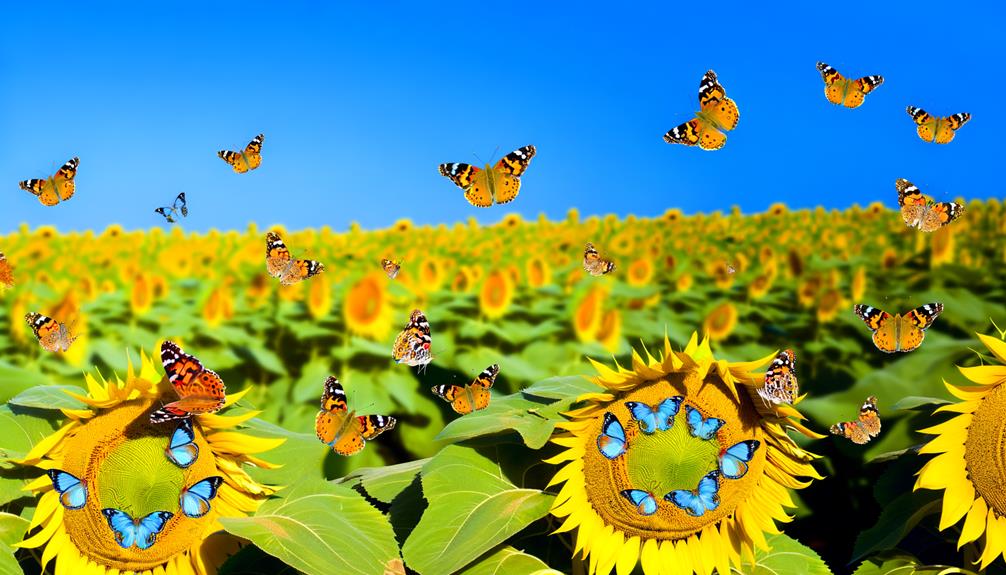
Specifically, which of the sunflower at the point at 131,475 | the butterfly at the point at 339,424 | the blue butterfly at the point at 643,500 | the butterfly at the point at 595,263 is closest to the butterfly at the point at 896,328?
the butterfly at the point at 595,263

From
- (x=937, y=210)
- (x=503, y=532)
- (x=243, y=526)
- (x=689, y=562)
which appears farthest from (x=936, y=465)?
(x=937, y=210)

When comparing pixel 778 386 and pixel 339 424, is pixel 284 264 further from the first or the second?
pixel 778 386

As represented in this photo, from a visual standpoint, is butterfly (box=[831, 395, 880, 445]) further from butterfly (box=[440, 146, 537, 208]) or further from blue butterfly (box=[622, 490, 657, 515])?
blue butterfly (box=[622, 490, 657, 515])

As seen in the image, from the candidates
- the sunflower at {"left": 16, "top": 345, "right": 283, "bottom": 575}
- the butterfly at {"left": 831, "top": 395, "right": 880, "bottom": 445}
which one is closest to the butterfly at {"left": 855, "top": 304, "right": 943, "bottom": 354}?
the butterfly at {"left": 831, "top": 395, "right": 880, "bottom": 445}

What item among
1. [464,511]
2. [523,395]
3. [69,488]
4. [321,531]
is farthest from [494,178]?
[69,488]

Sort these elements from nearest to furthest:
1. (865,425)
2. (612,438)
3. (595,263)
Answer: (612,438) → (865,425) → (595,263)

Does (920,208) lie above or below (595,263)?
above
